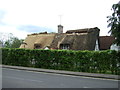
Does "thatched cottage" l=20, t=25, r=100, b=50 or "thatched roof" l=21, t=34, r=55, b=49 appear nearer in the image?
"thatched cottage" l=20, t=25, r=100, b=50

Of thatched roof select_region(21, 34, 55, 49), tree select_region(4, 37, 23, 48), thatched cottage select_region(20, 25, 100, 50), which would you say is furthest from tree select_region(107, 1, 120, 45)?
tree select_region(4, 37, 23, 48)

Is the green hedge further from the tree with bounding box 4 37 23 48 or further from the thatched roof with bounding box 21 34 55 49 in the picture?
the tree with bounding box 4 37 23 48

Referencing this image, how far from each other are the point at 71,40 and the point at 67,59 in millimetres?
13779

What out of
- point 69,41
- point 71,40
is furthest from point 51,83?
point 71,40

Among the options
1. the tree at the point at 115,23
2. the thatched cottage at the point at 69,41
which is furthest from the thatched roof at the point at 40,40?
the tree at the point at 115,23

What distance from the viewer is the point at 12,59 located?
73.3 ft

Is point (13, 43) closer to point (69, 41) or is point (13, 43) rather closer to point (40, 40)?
point (40, 40)

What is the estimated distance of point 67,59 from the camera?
59.8 feet

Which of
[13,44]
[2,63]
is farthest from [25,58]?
[13,44]

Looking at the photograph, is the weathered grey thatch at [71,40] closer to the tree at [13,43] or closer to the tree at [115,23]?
the tree at [115,23]

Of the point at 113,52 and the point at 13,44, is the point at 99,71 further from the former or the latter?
the point at 13,44

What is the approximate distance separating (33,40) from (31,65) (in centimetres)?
1780

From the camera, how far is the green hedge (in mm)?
15961

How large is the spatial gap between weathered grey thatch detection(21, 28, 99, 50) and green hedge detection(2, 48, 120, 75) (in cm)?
1181
